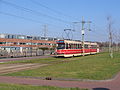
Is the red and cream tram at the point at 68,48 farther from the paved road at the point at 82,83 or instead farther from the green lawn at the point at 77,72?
the paved road at the point at 82,83

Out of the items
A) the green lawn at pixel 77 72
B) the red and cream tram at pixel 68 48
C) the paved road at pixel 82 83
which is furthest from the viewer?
the red and cream tram at pixel 68 48

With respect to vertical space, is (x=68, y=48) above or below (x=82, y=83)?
above

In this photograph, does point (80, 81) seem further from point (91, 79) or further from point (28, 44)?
point (28, 44)

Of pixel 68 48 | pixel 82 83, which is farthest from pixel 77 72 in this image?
pixel 68 48

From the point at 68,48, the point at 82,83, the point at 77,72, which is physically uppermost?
the point at 68,48

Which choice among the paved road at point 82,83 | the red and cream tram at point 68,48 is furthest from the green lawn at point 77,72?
the red and cream tram at point 68,48

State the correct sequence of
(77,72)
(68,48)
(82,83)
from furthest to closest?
(68,48) → (77,72) → (82,83)

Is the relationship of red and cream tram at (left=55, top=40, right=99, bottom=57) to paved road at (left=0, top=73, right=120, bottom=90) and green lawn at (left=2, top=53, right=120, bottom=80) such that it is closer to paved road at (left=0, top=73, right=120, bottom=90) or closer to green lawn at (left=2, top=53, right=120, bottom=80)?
green lawn at (left=2, top=53, right=120, bottom=80)

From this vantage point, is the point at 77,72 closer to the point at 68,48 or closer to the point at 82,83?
the point at 82,83

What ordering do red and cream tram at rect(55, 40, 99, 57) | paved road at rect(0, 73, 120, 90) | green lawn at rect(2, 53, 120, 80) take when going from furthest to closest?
red and cream tram at rect(55, 40, 99, 57)
green lawn at rect(2, 53, 120, 80)
paved road at rect(0, 73, 120, 90)

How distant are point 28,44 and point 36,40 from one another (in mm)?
→ 5826

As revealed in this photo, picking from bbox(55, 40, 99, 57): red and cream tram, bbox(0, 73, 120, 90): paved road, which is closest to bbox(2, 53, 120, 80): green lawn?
bbox(0, 73, 120, 90): paved road

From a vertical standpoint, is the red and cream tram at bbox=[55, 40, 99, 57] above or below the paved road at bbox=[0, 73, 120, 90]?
above

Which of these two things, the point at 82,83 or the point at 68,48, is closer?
the point at 82,83
